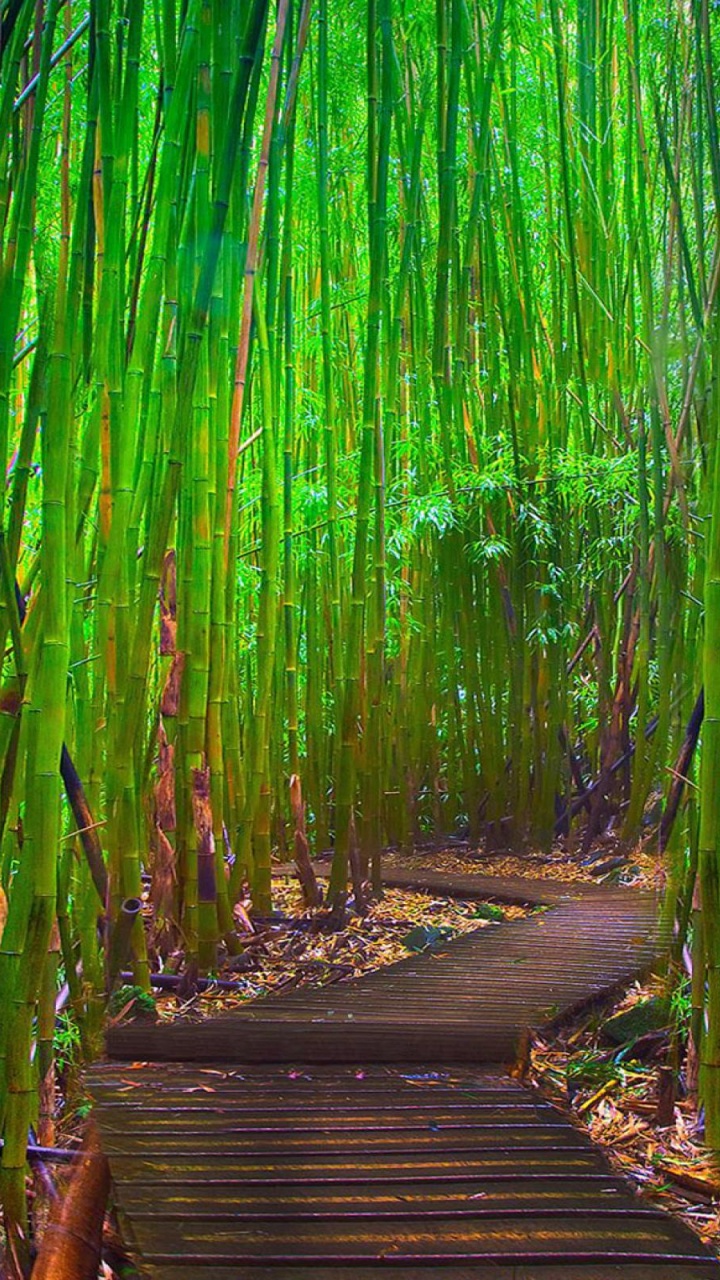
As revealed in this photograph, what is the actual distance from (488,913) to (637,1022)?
1.05m

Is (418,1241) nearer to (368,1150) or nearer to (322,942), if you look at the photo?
(368,1150)

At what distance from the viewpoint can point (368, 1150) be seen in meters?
1.11

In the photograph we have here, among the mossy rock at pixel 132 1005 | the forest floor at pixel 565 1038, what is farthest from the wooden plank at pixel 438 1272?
the mossy rock at pixel 132 1005

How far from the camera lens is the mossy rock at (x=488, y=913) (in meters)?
2.50

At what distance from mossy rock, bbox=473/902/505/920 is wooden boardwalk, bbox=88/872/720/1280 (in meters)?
0.70

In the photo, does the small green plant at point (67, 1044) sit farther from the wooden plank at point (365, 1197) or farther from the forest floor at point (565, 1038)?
the wooden plank at point (365, 1197)

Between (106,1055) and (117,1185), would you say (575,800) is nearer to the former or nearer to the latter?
(106,1055)

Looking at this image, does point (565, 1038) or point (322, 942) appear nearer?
point (565, 1038)

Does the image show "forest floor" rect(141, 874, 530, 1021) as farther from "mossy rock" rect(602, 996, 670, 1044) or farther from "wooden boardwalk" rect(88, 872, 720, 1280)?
"mossy rock" rect(602, 996, 670, 1044)

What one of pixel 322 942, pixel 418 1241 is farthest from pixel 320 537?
pixel 418 1241

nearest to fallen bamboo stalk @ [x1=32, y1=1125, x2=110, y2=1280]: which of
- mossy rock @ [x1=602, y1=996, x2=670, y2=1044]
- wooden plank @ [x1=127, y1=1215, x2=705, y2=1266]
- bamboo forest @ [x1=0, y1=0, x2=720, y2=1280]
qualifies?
bamboo forest @ [x1=0, y1=0, x2=720, y2=1280]

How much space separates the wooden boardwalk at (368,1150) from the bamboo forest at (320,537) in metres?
0.02

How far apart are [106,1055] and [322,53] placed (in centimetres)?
166

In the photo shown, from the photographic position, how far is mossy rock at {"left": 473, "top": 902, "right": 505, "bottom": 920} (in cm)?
250
